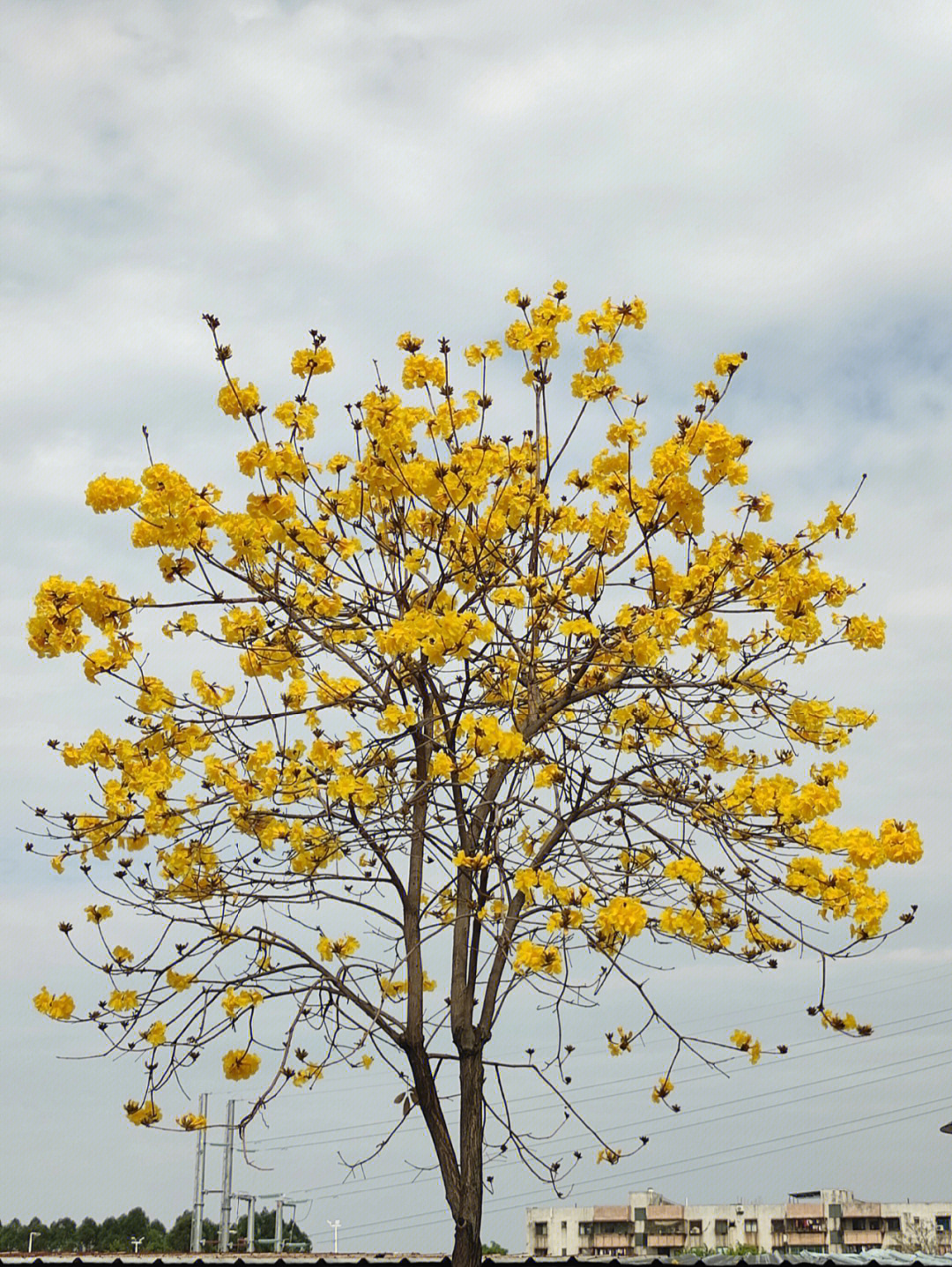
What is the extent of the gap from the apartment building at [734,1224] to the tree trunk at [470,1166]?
5201 centimetres

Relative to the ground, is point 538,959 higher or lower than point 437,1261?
higher

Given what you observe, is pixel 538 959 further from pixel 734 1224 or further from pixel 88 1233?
pixel 734 1224

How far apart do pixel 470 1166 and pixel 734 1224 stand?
187 ft

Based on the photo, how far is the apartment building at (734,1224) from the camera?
55.1m

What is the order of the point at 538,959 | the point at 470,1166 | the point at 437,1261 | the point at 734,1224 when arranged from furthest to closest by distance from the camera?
the point at 734,1224 < the point at 437,1261 < the point at 470,1166 < the point at 538,959

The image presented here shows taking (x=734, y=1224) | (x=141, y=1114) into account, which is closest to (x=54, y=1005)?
(x=141, y=1114)

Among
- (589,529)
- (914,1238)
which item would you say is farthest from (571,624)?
(914,1238)

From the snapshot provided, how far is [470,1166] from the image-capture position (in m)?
5.52

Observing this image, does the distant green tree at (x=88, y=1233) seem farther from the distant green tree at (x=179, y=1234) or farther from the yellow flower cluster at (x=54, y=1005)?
the yellow flower cluster at (x=54, y=1005)

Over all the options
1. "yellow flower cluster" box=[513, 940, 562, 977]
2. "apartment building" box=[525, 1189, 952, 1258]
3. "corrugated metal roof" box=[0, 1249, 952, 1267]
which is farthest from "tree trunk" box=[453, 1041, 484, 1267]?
"apartment building" box=[525, 1189, 952, 1258]

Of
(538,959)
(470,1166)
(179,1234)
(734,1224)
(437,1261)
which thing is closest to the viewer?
(538,959)

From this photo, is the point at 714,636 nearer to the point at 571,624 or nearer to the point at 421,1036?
the point at 571,624

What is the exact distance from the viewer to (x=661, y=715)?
6293 millimetres

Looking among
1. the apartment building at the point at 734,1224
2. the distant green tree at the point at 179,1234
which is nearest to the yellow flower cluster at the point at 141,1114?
the distant green tree at the point at 179,1234
